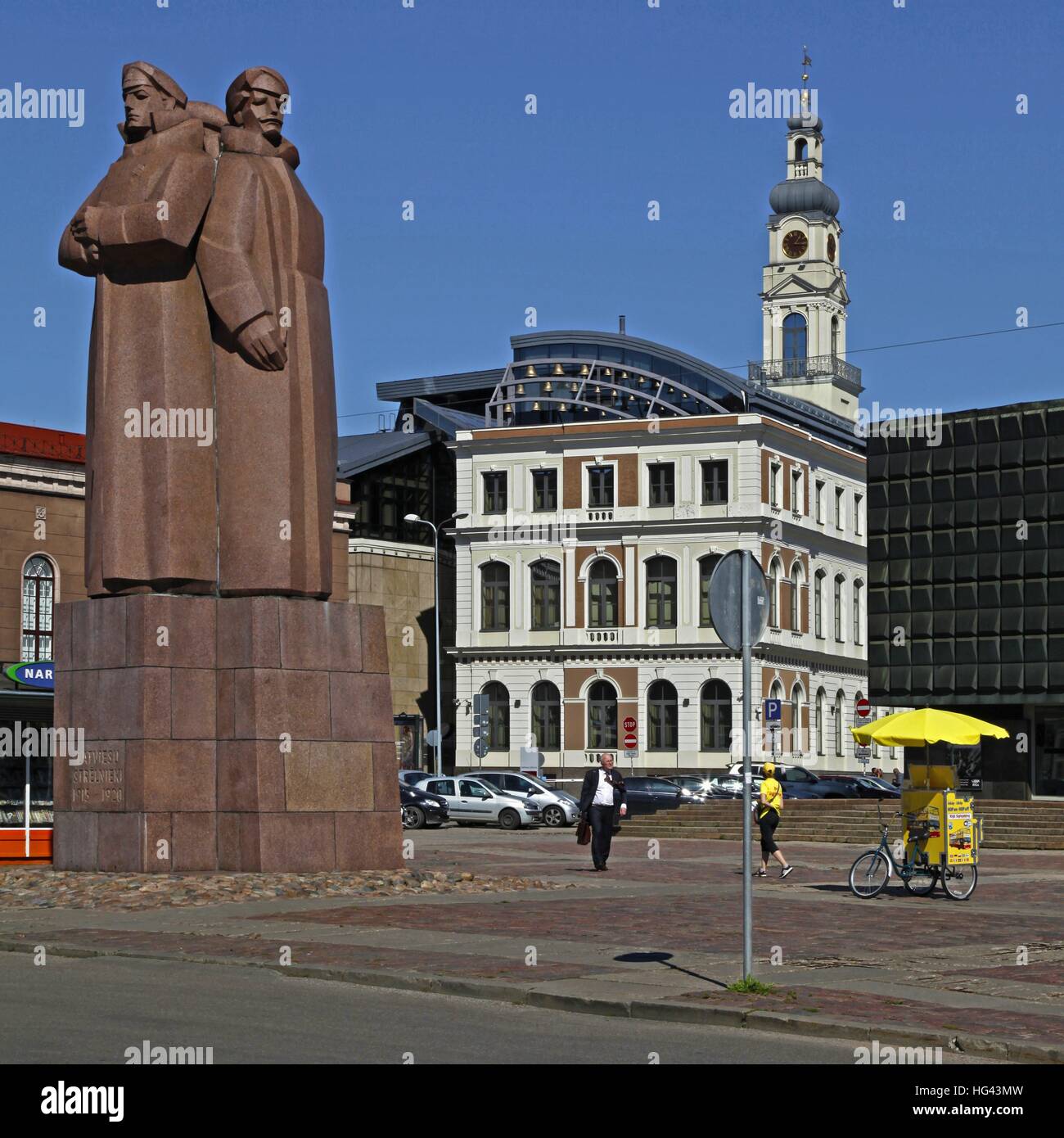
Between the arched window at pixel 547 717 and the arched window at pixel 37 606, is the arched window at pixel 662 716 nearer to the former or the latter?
the arched window at pixel 547 717

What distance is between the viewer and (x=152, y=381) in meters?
23.4

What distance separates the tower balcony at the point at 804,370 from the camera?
119312 mm

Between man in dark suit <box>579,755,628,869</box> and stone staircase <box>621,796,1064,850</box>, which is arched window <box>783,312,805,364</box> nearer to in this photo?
stone staircase <box>621,796,1064,850</box>

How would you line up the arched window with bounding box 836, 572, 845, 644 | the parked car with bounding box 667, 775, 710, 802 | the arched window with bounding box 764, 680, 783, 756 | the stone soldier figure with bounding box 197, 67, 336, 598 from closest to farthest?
1. the stone soldier figure with bounding box 197, 67, 336, 598
2. the parked car with bounding box 667, 775, 710, 802
3. the arched window with bounding box 764, 680, 783, 756
4. the arched window with bounding box 836, 572, 845, 644

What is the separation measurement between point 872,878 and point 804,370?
97.0 metres

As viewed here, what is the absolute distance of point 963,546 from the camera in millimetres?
49969

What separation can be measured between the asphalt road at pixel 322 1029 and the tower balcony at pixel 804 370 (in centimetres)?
10624

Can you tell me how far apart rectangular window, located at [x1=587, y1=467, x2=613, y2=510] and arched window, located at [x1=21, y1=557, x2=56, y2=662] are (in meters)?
25.9

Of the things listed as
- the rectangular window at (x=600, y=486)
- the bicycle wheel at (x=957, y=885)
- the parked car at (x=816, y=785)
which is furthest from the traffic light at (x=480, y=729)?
the bicycle wheel at (x=957, y=885)

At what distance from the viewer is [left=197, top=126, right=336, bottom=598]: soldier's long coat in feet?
76.9

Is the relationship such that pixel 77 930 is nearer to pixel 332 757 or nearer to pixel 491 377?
pixel 332 757

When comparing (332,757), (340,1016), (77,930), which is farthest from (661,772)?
(340,1016)

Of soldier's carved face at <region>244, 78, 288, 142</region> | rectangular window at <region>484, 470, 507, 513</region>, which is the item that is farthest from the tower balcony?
soldier's carved face at <region>244, 78, 288, 142</region>
